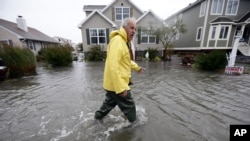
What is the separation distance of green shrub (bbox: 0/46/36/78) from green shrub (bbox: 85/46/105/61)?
6.62 m

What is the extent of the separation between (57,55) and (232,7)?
1801cm

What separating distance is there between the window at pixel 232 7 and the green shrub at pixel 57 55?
54.7 ft

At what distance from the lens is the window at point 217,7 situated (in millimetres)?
13264

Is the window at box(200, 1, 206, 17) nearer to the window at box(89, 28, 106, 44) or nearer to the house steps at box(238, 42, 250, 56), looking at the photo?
the house steps at box(238, 42, 250, 56)

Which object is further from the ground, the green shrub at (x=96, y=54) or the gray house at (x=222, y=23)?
the gray house at (x=222, y=23)

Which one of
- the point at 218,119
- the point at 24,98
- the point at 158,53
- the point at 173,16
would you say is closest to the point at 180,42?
the point at 173,16

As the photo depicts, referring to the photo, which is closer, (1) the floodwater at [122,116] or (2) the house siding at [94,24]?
(1) the floodwater at [122,116]

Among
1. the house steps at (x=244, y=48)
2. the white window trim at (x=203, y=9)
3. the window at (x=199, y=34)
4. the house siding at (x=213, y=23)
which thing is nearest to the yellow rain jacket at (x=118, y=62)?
the house siding at (x=213, y=23)

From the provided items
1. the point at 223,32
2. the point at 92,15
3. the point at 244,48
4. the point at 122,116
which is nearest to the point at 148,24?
the point at 92,15

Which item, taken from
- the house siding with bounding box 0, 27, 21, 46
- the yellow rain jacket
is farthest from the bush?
the house siding with bounding box 0, 27, 21, 46

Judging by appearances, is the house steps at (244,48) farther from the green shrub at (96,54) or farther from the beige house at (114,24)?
the green shrub at (96,54)

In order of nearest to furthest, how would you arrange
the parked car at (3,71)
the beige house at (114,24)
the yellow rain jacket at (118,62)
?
the yellow rain jacket at (118,62) → the parked car at (3,71) → the beige house at (114,24)

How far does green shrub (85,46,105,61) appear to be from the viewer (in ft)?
43.9

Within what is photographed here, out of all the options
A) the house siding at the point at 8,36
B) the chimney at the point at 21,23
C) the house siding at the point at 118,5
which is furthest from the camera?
the chimney at the point at 21,23
